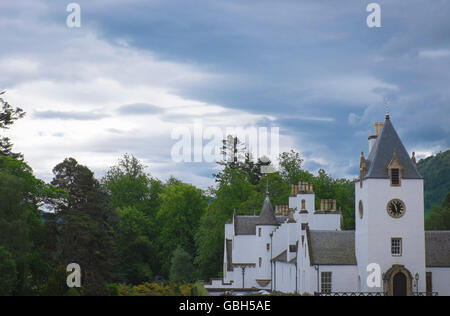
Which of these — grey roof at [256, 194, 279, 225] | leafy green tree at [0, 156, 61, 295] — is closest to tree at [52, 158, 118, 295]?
leafy green tree at [0, 156, 61, 295]

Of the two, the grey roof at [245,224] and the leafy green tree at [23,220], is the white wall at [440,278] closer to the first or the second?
the grey roof at [245,224]

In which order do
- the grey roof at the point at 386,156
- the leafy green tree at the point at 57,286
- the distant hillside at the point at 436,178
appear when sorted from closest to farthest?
the leafy green tree at the point at 57,286
the grey roof at the point at 386,156
the distant hillside at the point at 436,178

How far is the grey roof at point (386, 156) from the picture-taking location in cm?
5188

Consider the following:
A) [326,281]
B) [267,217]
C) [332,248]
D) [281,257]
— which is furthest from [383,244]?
[267,217]

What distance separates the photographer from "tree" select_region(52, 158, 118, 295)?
56.8 metres

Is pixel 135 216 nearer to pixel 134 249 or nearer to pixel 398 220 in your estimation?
pixel 134 249

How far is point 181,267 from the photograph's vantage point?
84625 mm

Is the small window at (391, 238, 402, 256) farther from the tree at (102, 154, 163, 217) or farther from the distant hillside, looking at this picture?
the distant hillside

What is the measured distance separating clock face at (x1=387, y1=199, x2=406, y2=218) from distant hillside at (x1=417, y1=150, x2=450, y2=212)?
92688mm

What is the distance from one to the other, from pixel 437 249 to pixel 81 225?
1198 inches

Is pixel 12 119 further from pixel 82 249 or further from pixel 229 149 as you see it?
pixel 229 149

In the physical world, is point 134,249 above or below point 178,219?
below

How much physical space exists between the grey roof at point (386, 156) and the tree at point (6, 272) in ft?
90.3

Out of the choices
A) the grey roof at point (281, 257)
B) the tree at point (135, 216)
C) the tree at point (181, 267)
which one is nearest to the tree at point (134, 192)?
the tree at point (135, 216)
